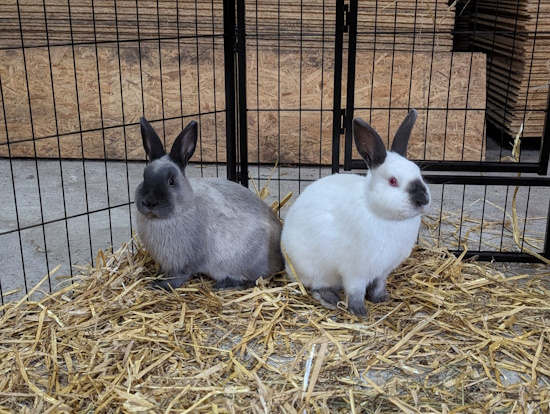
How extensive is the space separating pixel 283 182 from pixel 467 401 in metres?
2.90

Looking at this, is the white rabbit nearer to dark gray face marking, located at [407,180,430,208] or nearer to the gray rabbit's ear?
dark gray face marking, located at [407,180,430,208]

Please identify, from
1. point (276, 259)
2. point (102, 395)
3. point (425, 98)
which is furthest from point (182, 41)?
point (102, 395)

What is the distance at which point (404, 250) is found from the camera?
2734 mm

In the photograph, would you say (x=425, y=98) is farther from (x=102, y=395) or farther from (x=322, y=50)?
(x=102, y=395)

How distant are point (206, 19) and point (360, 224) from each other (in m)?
3.26

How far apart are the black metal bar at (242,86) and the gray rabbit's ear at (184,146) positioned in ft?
2.01

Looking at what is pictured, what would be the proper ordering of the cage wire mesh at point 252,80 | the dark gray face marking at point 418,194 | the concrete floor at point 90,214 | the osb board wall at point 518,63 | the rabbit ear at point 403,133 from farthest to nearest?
the osb board wall at point 518,63 → the cage wire mesh at point 252,80 → the concrete floor at point 90,214 → the rabbit ear at point 403,133 → the dark gray face marking at point 418,194

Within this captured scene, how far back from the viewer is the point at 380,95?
5.29 m

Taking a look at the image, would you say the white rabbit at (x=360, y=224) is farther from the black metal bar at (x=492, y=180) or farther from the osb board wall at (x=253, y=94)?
the osb board wall at (x=253, y=94)

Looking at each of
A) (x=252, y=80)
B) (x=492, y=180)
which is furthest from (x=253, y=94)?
(x=492, y=180)

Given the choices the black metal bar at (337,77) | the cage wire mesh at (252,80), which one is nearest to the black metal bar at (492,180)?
the black metal bar at (337,77)

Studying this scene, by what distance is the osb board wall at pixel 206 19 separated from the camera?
16.9 feet

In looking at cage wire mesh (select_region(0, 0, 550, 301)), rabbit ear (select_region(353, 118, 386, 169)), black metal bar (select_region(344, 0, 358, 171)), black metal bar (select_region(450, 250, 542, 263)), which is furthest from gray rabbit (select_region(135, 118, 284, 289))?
cage wire mesh (select_region(0, 0, 550, 301))

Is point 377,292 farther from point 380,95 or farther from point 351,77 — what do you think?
point 380,95
